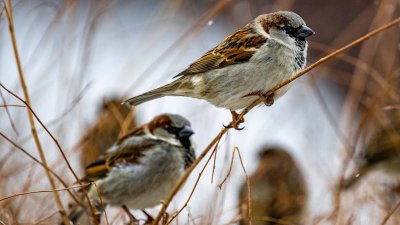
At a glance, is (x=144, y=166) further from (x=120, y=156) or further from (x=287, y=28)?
(x=287, y=28)

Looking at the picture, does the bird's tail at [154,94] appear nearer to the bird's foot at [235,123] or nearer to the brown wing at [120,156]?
the bird's foot at [235,123]

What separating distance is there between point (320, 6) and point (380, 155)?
3.20 meters

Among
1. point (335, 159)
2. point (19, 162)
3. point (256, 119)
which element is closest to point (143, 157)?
point (19, 162)

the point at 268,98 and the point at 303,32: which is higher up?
the point at 303,32

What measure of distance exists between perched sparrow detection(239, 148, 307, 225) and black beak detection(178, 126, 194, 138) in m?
0.83

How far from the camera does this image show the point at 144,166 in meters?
3.46

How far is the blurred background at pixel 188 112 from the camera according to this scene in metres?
3.15

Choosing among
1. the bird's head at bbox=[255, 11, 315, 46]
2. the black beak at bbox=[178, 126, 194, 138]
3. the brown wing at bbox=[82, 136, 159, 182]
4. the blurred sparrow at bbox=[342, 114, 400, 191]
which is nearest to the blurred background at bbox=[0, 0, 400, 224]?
the blurred sparrow at bbox=[342, 114, 400, 191]

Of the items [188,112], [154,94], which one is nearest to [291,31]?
[154,94]

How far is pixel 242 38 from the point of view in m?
2.68

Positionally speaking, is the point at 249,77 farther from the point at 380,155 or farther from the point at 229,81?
the point at 380,155

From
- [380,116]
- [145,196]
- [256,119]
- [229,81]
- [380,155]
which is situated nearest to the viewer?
[229,81]

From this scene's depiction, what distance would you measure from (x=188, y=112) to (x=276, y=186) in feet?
2.62

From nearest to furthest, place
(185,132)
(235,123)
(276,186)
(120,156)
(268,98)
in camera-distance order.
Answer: (235,123), (268,98), (185,132), (120,156), (276,186)
